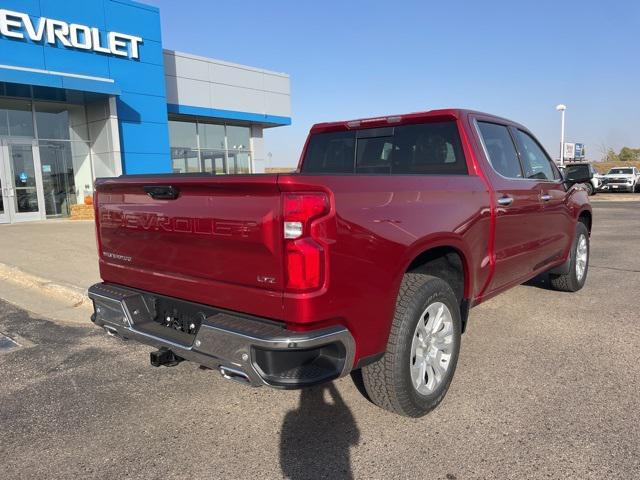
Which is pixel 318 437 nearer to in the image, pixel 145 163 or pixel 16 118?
pixel 145 163

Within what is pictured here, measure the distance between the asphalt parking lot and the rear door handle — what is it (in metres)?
1.39

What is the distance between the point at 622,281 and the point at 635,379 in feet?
11.7

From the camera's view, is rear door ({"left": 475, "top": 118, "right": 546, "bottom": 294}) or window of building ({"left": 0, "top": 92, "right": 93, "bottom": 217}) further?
window of building ({"left": 0, "top": 92, "right": 93, "bottom": 217})

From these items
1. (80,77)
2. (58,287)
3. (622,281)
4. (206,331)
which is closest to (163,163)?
(80,77)

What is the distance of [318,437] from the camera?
2.86 metres

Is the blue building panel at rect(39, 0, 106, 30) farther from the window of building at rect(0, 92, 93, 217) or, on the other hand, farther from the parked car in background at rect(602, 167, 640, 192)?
the parked car in background at rect(602, 167, 640, 192)

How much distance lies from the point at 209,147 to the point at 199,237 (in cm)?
1847

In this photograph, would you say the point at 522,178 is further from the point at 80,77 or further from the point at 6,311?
the point at 80,77

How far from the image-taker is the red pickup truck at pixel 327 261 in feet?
7.69

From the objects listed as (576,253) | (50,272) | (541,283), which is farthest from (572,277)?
(50,272)

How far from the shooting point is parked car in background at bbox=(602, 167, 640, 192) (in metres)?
31.8

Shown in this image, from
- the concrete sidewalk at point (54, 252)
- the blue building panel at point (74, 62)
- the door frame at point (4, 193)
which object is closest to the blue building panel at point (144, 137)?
the blue building panel at point (74, 62)

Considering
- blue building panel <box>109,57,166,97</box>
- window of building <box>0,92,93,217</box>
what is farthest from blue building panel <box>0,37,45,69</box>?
blue building panel <box>109,57,166,97</box>

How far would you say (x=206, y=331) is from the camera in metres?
2.56
